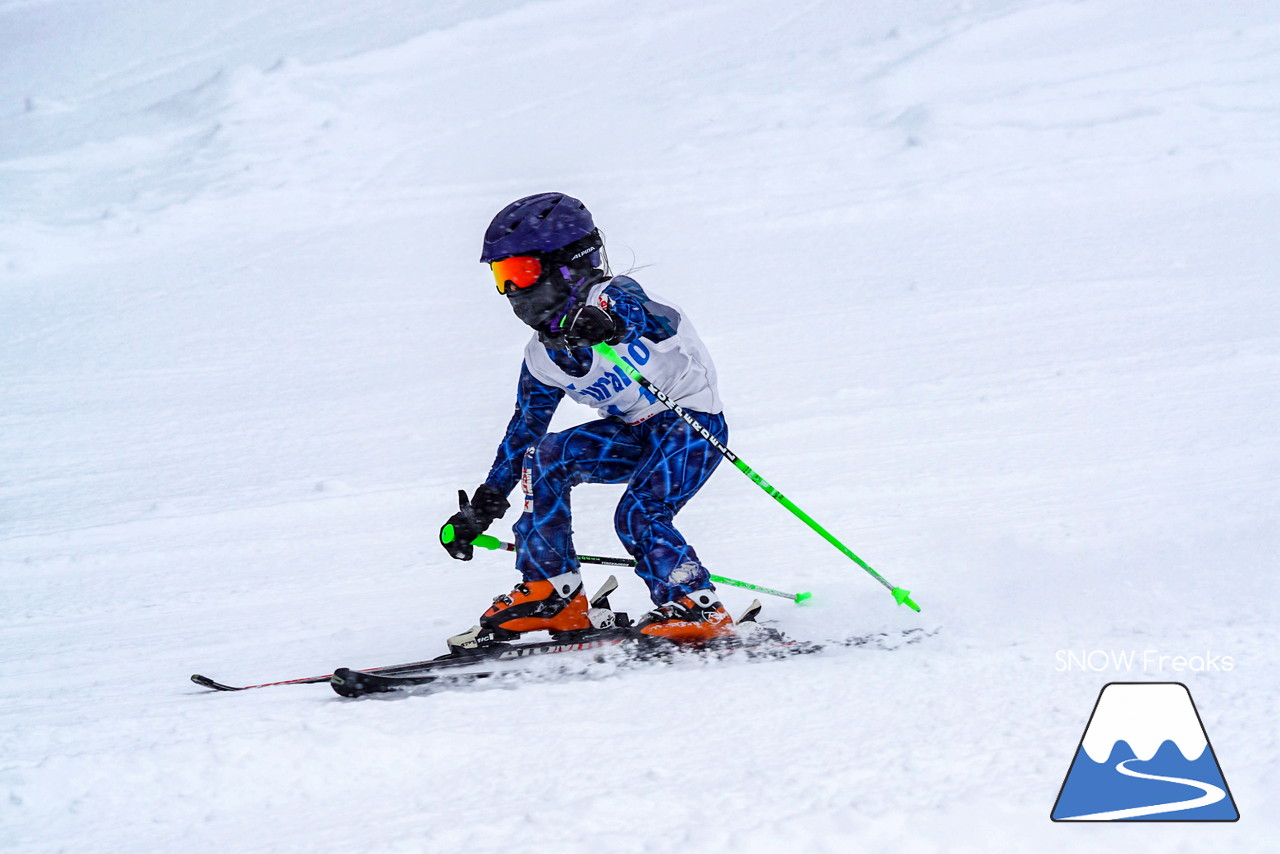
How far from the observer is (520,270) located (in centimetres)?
353

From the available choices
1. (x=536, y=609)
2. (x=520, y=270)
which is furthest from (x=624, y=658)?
(x=520, y=270)

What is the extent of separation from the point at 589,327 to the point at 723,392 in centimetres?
366

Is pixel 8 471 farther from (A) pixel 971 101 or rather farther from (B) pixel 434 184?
(A) pixel 971 101

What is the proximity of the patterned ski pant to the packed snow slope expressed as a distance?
50 centimetres

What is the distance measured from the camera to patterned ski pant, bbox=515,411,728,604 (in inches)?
148

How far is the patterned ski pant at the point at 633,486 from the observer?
376cm

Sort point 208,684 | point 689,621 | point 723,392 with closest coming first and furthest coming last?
point 208,684 < point 689,621 < point 723,392

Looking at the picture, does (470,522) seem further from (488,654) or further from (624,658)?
(624,658)

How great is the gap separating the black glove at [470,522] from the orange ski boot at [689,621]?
2.18 feet

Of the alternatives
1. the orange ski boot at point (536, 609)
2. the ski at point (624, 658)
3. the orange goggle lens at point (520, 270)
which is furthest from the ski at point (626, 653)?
the orange goggle lens at point (520, 270)

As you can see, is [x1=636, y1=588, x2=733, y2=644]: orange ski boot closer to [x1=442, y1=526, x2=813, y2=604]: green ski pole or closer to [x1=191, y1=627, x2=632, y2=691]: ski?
[x1=191, y1=627, x2=632, y2=691]: ski

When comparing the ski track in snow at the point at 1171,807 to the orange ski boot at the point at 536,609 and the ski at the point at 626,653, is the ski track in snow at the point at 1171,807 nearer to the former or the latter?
the ski at the point at 626,653

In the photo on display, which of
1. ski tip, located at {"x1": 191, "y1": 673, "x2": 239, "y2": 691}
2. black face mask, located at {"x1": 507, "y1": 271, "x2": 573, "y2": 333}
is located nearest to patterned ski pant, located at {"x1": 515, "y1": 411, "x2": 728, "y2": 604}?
black face mask, located at {"x1": 507, "y1": 271, "x2": 573, "y2": 333}

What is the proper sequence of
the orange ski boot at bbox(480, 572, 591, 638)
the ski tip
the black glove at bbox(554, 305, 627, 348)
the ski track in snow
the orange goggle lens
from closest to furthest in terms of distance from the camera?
the ski track in snow → the black glove at bbox(554, 305, 627, 348) → the orange goggle lens → the ski tip → the orange ski boot at bbox(480, 572, 591, 638)
